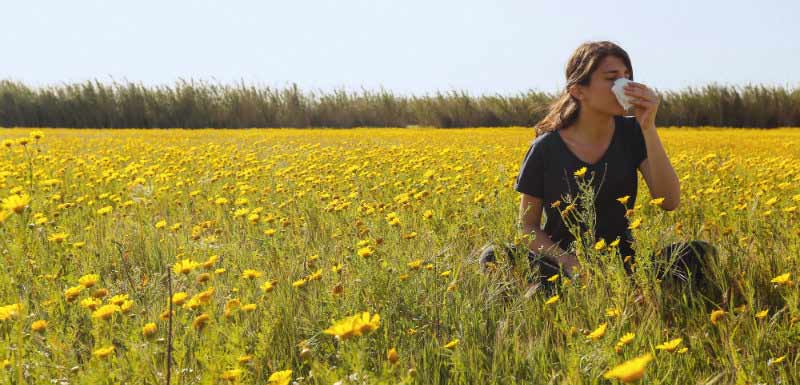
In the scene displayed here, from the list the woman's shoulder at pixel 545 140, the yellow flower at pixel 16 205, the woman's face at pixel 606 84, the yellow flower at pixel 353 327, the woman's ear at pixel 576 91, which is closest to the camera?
the yellow flower at pixel 353 327

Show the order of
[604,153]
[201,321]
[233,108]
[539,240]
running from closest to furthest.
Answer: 1. [201,321]
2. [539,240]
3. [604,153]
4. [233,108]

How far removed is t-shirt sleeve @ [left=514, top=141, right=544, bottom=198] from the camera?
3592 mm

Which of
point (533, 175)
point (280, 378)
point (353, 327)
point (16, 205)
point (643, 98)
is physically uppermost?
point (643, 98)

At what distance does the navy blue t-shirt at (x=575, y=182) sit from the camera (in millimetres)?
3552

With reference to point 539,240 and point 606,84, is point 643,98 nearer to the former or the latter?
point 606,84

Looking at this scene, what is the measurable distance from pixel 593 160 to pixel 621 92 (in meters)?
0.44

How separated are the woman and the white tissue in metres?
0.08

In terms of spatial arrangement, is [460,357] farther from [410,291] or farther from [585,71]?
[585,71]

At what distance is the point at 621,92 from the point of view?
3.22m

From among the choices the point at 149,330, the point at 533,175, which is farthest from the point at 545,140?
the point at 149,330

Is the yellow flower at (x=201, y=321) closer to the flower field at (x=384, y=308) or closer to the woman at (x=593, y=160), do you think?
the flower field at (x=384, y=308)

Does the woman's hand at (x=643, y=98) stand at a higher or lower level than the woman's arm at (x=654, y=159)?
higher

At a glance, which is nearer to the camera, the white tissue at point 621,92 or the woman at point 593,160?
the white tissue at point 621,92

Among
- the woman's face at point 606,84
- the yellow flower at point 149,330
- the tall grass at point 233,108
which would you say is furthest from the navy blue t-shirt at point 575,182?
the tall grass at point 233,108
